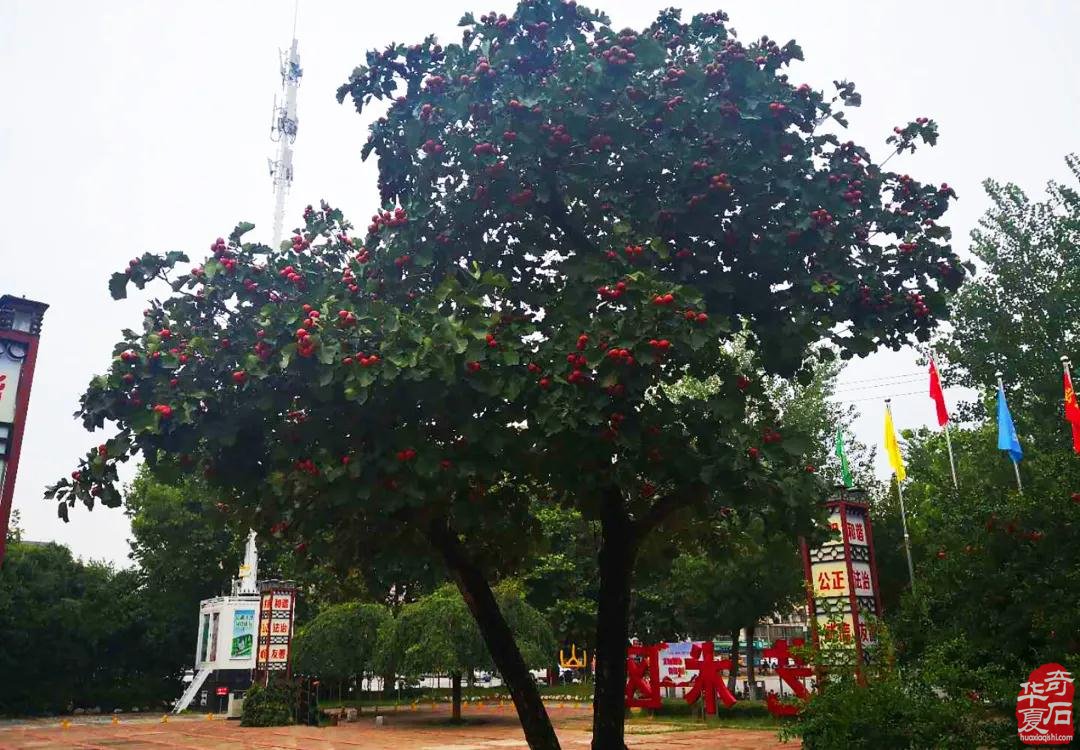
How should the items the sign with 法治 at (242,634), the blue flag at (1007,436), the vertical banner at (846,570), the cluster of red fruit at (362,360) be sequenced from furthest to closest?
the sign with 法治 at (242,634), the blue flag at (1007,436), the vertical banner at (846,570), the cluster of red fruit at (362,360)

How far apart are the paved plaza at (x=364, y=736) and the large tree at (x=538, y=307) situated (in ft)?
31.4

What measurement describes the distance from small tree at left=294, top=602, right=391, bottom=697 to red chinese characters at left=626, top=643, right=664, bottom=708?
715 cm

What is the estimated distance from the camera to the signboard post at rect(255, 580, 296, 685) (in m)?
23.5

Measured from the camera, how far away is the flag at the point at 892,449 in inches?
843

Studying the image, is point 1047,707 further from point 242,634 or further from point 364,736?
point 242,634

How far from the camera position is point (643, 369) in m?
5.41

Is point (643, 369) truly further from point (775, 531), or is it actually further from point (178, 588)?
point (178, 588)

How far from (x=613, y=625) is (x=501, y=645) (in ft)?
2.80

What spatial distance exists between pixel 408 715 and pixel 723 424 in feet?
73.0

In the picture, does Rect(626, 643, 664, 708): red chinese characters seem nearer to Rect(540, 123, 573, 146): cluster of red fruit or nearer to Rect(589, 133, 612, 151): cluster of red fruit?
Rect(589, 133, 612, 151): cluster of red fruit

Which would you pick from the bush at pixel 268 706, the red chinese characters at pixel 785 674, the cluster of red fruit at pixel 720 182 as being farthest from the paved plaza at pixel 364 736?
the cluster of red fruit at pixel 720 182

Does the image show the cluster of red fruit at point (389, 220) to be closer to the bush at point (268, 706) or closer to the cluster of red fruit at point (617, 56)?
the cluster of red fruit at point (617, 56)

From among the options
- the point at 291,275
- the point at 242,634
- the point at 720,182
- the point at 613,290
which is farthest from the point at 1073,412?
the point at 242,634

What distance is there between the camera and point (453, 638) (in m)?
21.5
